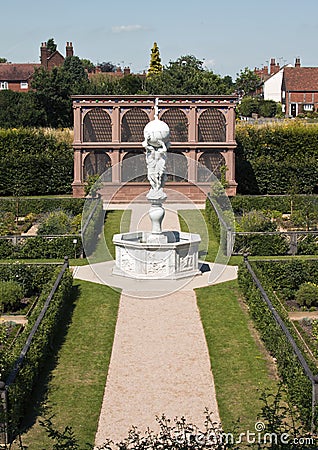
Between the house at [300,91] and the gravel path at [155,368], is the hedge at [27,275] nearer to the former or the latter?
the gravel path at [155,368]

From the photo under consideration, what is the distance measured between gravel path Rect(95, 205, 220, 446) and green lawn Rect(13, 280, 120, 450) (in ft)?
0.61

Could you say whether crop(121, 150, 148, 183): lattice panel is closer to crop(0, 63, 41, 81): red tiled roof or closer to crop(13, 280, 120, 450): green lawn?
crop(13, 280, 120, 450): green lawn

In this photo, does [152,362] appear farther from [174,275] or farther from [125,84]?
[125,84]

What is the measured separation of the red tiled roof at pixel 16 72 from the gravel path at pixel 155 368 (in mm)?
56066

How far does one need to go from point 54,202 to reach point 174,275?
1041cm

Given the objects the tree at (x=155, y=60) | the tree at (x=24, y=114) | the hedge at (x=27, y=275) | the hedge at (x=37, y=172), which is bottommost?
the hedge at (x=27, y=275)

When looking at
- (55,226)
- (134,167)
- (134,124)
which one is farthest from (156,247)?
(134,124)

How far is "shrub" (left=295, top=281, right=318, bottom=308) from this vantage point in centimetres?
1598

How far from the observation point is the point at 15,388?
9.95 m

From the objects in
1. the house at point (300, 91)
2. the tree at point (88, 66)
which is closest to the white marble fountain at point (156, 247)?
the house at point (300, 91)

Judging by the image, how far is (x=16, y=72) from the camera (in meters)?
69.6

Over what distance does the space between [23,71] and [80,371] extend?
2406 inches

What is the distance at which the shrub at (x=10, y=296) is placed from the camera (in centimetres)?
1570

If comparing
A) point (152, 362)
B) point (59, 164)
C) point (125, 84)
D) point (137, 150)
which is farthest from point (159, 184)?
point (125, 84)
